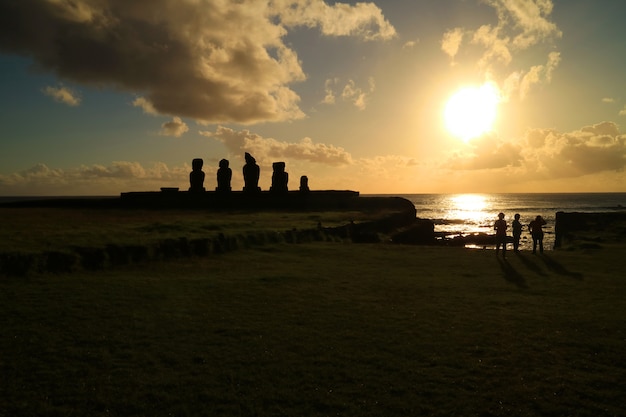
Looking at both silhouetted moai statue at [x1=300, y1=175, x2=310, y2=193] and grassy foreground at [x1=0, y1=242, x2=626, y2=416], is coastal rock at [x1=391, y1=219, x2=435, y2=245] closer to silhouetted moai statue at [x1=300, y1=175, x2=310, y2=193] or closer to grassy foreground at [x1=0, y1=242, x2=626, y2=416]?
silhouetted moai statue at [x1=300, y1=175, x2=310, y2=193]

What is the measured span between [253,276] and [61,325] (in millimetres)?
5458

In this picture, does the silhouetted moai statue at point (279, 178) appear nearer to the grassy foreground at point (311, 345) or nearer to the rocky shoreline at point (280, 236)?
the rocky shoreline at point (280, 236)

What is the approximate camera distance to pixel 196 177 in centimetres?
5466

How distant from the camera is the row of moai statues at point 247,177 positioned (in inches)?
2087

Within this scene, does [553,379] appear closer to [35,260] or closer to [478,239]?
[35,260]

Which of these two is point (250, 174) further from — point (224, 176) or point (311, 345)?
point (311, 345)

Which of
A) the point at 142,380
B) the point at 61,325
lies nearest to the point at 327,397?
the point at 142,380

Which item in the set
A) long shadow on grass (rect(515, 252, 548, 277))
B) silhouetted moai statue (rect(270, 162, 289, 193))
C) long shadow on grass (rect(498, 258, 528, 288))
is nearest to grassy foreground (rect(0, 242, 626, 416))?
long shadow on grass (rect(498, 258, 528, 288))

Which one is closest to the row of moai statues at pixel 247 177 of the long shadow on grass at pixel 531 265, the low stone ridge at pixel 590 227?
the low stone ridge at pixel 590 227

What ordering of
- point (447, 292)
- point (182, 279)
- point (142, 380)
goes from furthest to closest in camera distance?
point (182, 279) → point (447, 292) → point (142, 380)

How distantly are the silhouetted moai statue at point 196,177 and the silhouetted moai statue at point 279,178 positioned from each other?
873 centimetres

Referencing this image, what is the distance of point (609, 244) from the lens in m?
21.5

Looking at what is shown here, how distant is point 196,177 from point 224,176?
3.59 meters

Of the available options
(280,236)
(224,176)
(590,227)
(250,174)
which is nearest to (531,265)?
(280,236)
